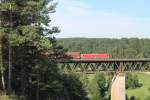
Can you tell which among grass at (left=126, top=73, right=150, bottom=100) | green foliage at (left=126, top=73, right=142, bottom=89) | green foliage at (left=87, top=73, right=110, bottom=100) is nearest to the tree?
green foliage at (left=87, top=73, right=110, bottom=100)

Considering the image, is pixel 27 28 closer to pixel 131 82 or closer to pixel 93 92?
pixel 93 92

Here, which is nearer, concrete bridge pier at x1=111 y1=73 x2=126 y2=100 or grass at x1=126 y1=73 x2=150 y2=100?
concrete bridge pier at x1=111 y1=73 x2=126 y2=100

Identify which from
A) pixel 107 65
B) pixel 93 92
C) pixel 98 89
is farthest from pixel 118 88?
pixel 98 89

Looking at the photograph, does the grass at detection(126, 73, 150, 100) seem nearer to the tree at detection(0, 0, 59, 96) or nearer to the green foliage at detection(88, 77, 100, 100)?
the green foliage at detection(88, 77, 100, 100)

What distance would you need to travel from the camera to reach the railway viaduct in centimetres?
8112

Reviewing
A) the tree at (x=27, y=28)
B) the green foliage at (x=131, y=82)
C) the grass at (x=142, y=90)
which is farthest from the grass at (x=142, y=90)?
the tree at (x=27, y=28)

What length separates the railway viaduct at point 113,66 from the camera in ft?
266

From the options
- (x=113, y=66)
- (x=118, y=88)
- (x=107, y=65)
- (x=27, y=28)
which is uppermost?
(x=27, y=28)

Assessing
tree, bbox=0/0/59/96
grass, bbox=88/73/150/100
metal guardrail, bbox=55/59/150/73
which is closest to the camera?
tree, bbox=0/0/59/96

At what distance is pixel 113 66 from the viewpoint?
86938 millimetres

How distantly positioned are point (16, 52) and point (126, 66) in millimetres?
51769

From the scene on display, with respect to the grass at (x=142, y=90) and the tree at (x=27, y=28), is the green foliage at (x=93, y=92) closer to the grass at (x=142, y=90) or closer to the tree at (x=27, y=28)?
the grass at (x=142, y=90)

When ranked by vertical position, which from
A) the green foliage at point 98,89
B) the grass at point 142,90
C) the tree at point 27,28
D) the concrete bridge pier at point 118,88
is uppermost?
the tree at point 27,28

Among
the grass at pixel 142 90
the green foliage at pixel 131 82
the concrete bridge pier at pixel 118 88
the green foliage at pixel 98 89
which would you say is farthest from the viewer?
the green foliage at pixel 131 82
